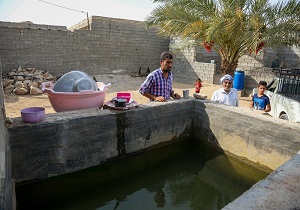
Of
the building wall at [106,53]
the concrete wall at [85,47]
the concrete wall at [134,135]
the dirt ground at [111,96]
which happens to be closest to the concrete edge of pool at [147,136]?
the concrete wall at [134,135]

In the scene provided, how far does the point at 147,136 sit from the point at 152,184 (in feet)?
2.63

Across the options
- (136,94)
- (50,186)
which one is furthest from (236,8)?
(50,186)

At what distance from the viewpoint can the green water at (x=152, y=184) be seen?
117 inches

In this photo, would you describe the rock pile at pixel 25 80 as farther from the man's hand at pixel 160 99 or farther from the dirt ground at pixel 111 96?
the man's hand at pixel 160 99

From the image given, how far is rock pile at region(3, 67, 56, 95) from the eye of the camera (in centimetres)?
868

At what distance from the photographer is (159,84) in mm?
4242

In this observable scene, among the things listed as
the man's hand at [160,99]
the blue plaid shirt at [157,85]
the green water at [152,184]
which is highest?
the blue plaid shirt at [157,85]

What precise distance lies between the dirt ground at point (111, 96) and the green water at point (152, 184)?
3.87m

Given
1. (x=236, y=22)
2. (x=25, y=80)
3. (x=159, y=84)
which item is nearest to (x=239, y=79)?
(x=236, y=22)

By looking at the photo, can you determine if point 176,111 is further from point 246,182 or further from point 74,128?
point 74,128

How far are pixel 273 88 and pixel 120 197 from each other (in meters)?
4.74

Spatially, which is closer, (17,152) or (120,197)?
(17,152)

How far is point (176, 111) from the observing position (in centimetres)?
425

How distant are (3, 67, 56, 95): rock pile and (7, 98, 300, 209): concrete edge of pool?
21.0ft
